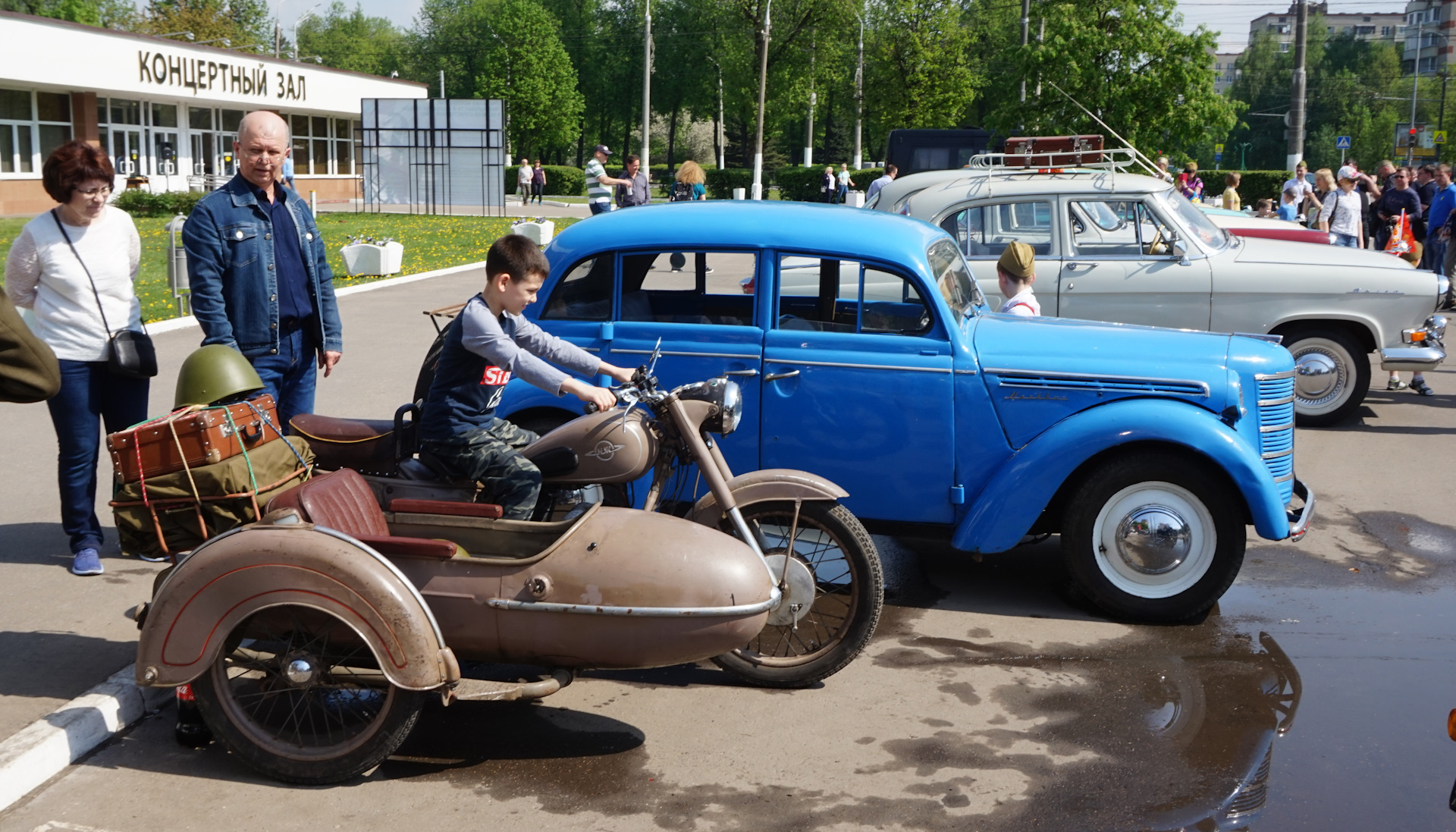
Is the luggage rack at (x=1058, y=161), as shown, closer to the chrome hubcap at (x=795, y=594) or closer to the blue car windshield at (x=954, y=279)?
the blue car windshield at (x=954, y=279)

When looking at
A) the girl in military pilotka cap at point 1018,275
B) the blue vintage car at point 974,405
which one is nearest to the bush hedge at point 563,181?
the girl in military pilotka cap at point 1018,275

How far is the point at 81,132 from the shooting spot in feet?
128

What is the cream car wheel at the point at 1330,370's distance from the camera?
32.4 feet

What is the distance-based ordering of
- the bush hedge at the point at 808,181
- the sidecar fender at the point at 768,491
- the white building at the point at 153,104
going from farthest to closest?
the bush hedge at the point at 808,181, the white building at the point at 153,104, the sidecar fender at the point at 768,491

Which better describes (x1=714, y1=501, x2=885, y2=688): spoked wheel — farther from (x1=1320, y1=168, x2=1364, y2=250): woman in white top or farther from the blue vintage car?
(x1=1320, y1=168, x2=1364, y2=250): woman in white top

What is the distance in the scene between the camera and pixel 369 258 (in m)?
18.7

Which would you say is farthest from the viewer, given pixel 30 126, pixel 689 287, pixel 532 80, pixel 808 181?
pixel 532 80

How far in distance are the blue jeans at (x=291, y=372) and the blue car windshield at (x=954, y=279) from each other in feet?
9.73

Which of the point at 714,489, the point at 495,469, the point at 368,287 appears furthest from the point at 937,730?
the point at 368,287

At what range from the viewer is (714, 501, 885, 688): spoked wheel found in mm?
4609

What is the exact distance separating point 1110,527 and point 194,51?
4349cm

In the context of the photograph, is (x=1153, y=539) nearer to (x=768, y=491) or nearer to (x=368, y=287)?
(x=768, y=491)

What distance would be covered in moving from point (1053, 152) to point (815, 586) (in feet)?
23.1

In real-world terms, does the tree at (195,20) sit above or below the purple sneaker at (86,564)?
above
